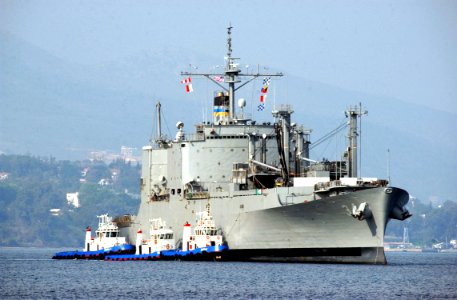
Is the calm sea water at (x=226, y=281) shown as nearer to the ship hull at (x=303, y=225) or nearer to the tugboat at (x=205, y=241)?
the tugboat at (x=205, y=241)

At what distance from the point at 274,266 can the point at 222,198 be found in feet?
24.9

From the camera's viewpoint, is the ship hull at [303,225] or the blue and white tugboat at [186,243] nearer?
the ship hull at [303,225]

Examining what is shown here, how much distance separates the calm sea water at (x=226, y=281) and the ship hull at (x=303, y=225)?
2.67ft

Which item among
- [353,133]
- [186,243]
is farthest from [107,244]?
[353,133]

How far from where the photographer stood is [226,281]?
205 ft

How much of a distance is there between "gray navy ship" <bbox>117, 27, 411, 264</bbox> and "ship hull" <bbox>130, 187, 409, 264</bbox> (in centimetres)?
5

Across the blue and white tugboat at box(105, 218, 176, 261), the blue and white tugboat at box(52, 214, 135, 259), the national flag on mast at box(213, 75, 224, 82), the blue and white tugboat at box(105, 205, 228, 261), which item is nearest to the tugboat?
the blue and white tugboat at box(105, 205, 228, 261)

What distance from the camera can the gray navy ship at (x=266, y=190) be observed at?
69.8m

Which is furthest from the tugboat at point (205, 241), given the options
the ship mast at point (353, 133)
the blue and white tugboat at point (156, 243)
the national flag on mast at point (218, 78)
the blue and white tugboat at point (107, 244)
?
the blue and white tugboat at point (107, 244)

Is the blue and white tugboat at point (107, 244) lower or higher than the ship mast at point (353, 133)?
lower

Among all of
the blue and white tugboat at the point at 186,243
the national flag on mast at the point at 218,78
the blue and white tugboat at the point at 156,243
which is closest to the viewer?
the blue and white tugboat at the point at 186,243

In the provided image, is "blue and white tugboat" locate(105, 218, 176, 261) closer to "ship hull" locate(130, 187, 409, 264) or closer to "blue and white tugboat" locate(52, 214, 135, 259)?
"blue and white tugboat" locate(52, 214, 135, 259)

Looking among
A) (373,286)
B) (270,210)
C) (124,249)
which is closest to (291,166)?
(270,210)

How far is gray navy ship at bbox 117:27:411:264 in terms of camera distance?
229 ft
